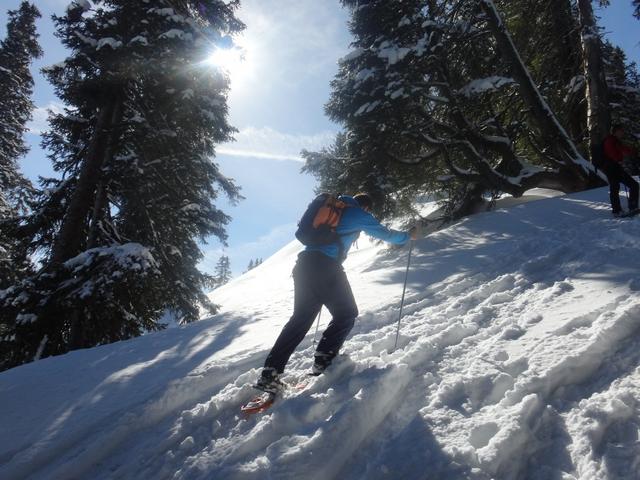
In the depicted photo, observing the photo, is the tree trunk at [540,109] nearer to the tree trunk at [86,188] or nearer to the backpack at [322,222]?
the backpack at [322,222]

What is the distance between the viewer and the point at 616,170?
7496 millimetres

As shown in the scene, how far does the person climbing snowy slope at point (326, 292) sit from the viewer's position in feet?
12.2

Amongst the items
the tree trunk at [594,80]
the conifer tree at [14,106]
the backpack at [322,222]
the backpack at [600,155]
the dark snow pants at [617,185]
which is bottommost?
the dark snow pants at [617,185]

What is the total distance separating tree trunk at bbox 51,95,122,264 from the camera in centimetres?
931

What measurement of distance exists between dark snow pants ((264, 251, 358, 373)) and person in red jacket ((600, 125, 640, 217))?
6.39 m

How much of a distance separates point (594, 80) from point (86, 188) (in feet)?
47.3

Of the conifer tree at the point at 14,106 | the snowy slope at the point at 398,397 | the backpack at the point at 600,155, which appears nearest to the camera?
the snowy slope at the point at 398,397

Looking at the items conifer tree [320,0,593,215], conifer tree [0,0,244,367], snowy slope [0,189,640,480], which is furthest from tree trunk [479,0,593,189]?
conifer tree [0,0,244,367]

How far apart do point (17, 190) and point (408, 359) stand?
785 inches

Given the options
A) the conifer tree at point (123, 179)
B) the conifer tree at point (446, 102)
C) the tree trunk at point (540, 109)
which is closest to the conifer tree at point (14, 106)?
the conifer tree at point (123, 179)

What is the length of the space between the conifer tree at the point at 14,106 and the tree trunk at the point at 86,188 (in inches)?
299

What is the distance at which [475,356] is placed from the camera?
3465 mm

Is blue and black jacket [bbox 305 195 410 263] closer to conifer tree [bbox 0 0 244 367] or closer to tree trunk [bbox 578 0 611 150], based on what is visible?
conifer tree [bbox 0 0 244 367]

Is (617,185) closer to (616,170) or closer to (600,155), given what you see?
(616,170)
